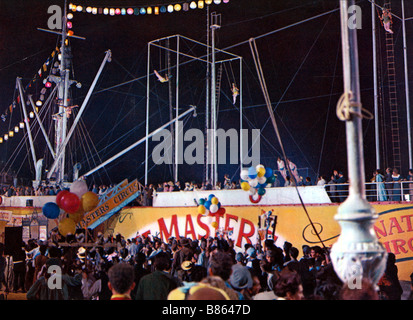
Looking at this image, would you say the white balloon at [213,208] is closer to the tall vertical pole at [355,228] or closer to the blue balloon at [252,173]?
the blue balloon at [252,173]

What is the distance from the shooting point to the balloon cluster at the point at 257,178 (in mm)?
13688

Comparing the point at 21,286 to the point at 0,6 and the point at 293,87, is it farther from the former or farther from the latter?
the point at 293,87

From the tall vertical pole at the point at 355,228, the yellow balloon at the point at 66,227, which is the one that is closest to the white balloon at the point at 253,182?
the yellow balloon at the point at 66,227

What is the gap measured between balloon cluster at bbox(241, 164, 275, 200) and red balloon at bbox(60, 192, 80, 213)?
5.28 m

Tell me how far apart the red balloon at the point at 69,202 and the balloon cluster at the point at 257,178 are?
5284 mm

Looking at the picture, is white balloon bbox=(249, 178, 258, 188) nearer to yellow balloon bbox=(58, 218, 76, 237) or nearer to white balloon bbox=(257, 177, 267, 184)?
white balloon bbox=(257, 177, 267, 184)

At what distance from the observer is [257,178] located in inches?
543

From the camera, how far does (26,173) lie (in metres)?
38.7

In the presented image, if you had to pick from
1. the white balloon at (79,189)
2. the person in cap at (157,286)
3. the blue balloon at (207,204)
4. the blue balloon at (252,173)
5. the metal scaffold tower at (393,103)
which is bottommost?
the person in cap at (157,286)

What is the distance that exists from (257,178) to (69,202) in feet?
18.6

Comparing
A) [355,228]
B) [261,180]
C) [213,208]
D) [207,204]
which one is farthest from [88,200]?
[355,228]

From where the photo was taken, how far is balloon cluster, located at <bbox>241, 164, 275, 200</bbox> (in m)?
13.7

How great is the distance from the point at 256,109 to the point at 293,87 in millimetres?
3251
